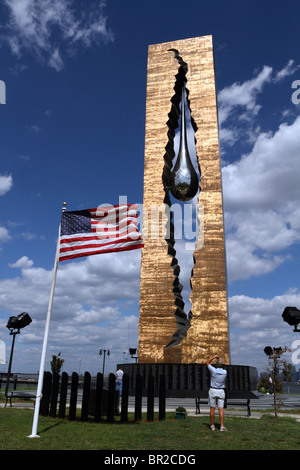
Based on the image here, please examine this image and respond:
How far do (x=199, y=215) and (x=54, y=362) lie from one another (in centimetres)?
1716

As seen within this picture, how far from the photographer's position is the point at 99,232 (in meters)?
9.06

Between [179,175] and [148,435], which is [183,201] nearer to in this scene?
[179,175]

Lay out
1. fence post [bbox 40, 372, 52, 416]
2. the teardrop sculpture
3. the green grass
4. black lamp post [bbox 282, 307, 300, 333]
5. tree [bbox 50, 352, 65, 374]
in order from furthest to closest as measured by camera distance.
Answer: tree [bbox 50, 352, 65, 374], the teardrop sculpture, black lamp post [bbox 282, 307, 300, 333], fence post [bbox 40, 372, 52, 416], the green grass

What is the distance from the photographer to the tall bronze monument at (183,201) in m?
18.1

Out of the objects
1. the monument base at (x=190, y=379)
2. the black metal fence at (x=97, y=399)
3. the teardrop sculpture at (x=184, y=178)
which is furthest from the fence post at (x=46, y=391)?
the teardrop sculpture at (x=184, y=178)

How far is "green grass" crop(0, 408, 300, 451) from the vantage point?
6.65 m

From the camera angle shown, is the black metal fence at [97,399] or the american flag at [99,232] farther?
the black metal fence at [97,399]

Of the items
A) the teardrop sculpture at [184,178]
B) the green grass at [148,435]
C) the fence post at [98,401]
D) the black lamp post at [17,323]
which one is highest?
the teardrop sculpture at [184,178]

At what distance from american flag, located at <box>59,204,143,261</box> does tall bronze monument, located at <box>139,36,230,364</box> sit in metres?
10.3

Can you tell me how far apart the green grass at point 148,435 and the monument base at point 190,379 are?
23.5 ft

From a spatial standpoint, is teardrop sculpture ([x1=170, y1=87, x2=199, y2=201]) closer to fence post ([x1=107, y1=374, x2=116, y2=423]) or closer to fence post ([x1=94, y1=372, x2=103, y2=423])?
fence post ([x1=107, y1=374, x2=116, y2=423])

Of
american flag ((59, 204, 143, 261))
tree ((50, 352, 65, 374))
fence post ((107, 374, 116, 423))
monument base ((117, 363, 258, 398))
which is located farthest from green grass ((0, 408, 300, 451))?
tree ((50, 352, 65, 374))

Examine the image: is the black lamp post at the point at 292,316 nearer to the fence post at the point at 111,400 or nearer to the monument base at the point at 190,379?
the monument base at the point at 190,379

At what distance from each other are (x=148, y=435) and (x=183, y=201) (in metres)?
14.7
